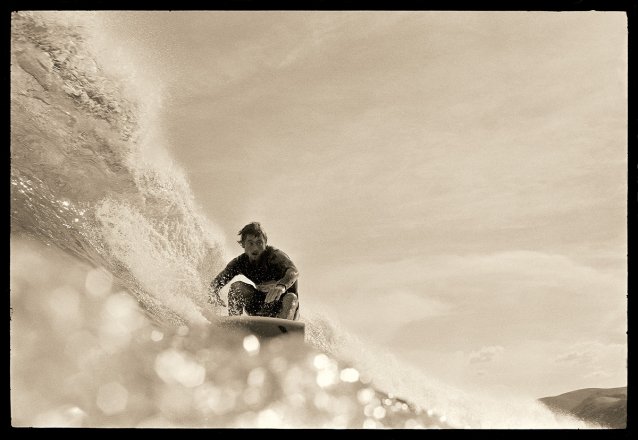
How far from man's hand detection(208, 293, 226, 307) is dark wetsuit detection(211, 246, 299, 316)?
0.07 m

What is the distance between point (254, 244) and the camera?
784cm

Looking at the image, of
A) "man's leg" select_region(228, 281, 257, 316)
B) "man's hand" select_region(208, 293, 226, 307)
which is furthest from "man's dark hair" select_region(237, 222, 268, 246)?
"man's hand" select_region(208, 293, 226, 307)

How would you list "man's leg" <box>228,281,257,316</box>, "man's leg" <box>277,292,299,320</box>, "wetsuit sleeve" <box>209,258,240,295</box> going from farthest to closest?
"wetsuit sleeve" <box>209,258,240,295</box>, "man's leg" <box>228,281,257,316</box>, "man's leg" <box>277,292,299,320</box>

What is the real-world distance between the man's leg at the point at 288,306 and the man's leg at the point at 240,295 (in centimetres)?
42

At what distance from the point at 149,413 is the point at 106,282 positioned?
1.86m

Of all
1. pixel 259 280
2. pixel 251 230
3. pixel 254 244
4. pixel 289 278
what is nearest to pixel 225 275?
pixel 259 280

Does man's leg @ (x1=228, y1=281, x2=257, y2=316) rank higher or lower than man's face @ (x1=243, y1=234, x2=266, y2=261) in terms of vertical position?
lower

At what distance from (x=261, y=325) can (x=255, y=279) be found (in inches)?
39.4

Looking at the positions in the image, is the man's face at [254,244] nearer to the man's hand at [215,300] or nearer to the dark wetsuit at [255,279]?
the dark wetsuit at [255,279]

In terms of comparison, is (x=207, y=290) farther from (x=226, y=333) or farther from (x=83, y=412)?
(x=83, y=412)

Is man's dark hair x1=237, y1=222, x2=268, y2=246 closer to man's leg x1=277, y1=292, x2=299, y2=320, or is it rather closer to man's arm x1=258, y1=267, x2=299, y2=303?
man's arm x1=258, y1=267, x2=299, y2=303

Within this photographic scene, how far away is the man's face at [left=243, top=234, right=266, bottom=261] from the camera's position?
7.84m

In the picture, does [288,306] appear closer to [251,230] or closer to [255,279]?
[255,279]
